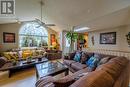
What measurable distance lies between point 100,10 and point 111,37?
8.84ft

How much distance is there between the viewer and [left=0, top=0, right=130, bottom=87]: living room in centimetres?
185

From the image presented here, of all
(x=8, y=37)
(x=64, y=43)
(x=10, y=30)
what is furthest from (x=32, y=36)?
(x=64, y=43)

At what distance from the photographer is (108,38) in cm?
627

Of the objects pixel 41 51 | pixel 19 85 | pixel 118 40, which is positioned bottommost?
pixel 19 85

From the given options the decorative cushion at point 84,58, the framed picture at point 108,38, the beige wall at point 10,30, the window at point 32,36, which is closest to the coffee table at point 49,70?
the decorative cushion at point 84,58

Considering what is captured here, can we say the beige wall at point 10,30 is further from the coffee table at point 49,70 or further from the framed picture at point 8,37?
the coffee table at point 49,70

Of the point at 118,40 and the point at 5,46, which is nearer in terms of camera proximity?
the point at 118,40

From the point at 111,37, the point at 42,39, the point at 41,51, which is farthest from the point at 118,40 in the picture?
the point at 42,39

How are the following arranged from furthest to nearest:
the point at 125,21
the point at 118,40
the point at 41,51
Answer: the point at 41,51 < the point at 118,40 < the point at 125,21

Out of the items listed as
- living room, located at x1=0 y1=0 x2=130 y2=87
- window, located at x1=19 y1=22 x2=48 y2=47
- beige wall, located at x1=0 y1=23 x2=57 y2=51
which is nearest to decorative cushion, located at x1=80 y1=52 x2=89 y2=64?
living room, located at x1=0 y1=0 x2=130 y2=87

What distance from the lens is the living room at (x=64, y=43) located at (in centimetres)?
185

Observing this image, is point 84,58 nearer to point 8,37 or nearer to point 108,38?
point 108,38

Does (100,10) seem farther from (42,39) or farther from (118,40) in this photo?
(42,39)

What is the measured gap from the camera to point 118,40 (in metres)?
5.70
